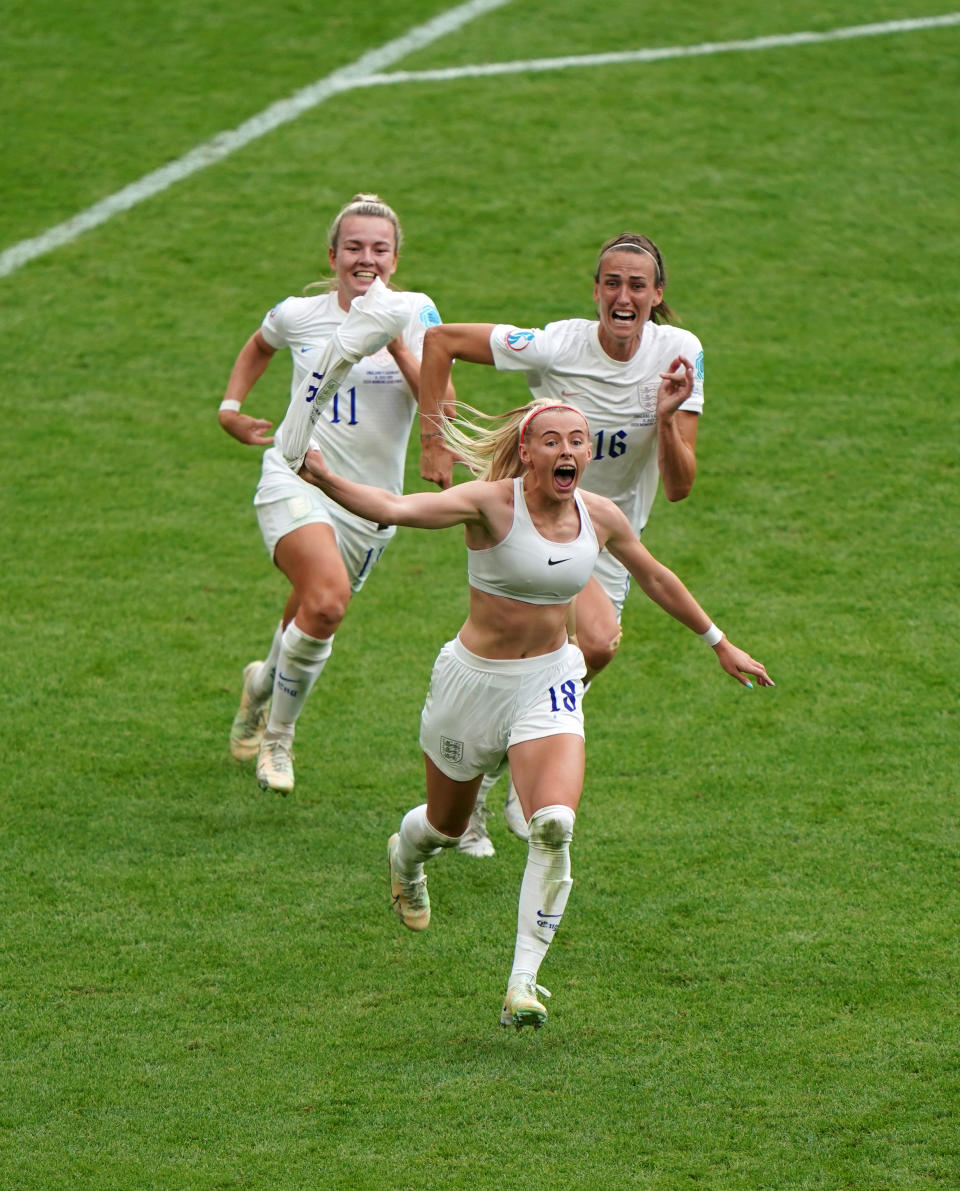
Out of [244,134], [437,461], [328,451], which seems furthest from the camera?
[244,134]

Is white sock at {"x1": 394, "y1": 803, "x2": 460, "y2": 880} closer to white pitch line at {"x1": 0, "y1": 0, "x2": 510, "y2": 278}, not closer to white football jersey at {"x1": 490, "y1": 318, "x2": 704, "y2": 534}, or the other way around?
white football jersey at {"x1": 490, "y1": 318, "x2": 704, "y2": 534}

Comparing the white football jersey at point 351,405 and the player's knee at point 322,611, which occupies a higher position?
the white football jersey at point 351,405

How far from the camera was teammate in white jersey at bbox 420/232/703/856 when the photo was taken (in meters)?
7.54

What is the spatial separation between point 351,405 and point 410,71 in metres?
9.95

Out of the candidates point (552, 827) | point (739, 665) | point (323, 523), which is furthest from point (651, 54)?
point (552, 827)

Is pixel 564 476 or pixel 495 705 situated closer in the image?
pixel 564 476

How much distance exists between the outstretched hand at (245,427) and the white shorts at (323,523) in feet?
1.10

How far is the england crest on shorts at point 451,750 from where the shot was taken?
662 cm

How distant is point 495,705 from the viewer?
21.5 ft

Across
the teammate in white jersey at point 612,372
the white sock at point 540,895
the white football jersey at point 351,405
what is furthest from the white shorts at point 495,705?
the white football jersey at point 351,405

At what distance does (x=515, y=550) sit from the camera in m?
6.40

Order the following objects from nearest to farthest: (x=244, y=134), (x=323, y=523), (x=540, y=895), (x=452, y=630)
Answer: (x=540, y=895), (x=323, y=523), (x=452, y=630), (x=244, y=134)

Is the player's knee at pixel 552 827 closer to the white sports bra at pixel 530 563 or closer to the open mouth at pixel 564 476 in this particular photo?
the white sports bra at pixel 530 563

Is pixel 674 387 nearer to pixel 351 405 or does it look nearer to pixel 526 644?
pixel 526 644
